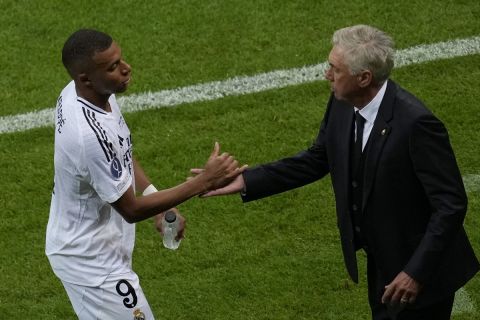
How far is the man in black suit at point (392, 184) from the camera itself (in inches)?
204

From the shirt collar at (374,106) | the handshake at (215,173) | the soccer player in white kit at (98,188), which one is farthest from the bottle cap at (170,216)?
the shirt collar at (374,106)

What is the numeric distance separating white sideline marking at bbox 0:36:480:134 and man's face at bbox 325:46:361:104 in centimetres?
351

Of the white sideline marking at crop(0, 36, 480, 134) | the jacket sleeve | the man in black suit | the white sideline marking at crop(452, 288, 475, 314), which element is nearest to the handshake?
the man in black suit

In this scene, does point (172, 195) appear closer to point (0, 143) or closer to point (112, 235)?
point (112, 235)

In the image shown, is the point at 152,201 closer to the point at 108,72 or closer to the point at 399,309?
the point at 108,72

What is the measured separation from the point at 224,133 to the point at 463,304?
2.34m

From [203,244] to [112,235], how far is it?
5.96 feet

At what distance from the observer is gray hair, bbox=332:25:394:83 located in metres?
5.23

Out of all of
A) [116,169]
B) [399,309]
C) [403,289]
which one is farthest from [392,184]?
[116,169]

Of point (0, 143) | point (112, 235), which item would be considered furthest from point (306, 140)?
point (112, 235)

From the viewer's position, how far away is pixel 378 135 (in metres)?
5.30

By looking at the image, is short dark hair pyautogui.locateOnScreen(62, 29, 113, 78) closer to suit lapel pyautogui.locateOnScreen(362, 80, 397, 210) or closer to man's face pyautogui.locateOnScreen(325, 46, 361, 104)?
man's face pyautogui.locateOnScreen(325, 46, 361, 104)

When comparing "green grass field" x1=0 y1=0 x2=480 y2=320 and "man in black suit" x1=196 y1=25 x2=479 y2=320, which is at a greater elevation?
"man in black suit" x1=196 y1=25 x2=479 y2=320

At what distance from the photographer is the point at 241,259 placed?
732cm
